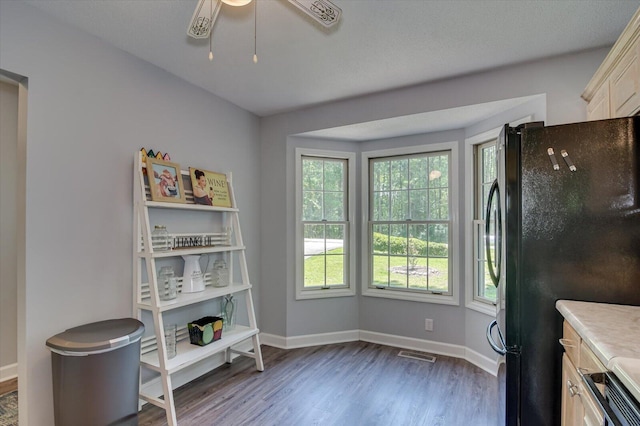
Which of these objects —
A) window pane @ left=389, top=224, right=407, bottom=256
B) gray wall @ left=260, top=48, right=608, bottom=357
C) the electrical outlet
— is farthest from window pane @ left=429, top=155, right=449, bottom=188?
the electrical outlet

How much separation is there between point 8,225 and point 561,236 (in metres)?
4.00

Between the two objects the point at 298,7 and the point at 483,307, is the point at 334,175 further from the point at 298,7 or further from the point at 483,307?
the point at 298,7

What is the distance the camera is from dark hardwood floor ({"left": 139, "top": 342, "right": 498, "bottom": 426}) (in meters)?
2.24

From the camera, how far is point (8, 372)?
2730mm

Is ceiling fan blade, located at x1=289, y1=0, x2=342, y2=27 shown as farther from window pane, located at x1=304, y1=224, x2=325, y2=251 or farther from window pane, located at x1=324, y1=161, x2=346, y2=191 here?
window pane, located at x1=304, y1=224, x2=325, y2=251

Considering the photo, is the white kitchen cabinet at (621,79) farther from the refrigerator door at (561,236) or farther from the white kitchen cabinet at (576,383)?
the white kitchen cabinet at (576,383)

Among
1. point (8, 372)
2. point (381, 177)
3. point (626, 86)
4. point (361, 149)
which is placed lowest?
point (8, 372)

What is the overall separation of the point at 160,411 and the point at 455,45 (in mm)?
3270

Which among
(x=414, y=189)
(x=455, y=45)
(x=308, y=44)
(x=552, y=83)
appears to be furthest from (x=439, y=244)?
(x=308, y=44)

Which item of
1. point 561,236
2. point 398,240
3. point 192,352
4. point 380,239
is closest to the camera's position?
point 561,236

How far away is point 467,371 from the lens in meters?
2.93

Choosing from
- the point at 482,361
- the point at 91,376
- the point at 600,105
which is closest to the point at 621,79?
the point at 600,105

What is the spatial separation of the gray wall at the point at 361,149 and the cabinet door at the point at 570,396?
1.57 metres

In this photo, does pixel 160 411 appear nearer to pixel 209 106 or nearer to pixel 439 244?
pixel 209 106
